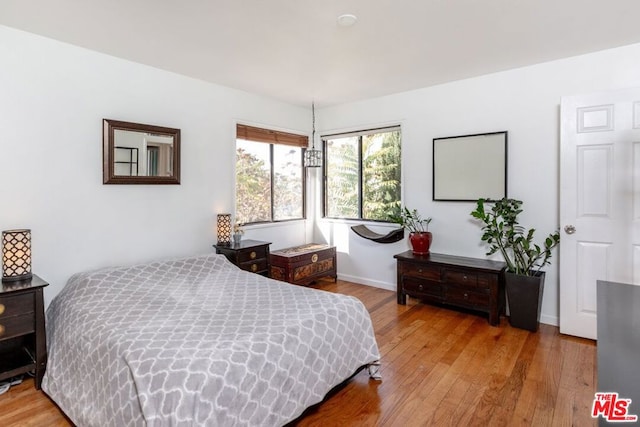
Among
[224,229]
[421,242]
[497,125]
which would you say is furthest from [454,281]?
[224,229]

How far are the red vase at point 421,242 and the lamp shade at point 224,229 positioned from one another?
2003 millimetres

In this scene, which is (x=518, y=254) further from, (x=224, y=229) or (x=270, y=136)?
(x=270, y=136)

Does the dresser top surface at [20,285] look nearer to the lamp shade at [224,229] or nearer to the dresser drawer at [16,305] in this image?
the dresser drawer at [16,305]

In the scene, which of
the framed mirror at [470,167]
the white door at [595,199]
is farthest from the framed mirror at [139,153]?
the white door at [595,199]

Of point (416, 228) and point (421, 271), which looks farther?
point (416, 228)

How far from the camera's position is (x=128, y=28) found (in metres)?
2.44

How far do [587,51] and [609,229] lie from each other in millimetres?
1489

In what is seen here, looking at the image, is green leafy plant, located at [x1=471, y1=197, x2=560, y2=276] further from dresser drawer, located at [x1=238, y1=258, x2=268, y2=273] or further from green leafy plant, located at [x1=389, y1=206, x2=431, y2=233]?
dresser drawer, located at [x1=238, y1=258, x2=268, y2=273]

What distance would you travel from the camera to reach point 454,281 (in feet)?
11.2

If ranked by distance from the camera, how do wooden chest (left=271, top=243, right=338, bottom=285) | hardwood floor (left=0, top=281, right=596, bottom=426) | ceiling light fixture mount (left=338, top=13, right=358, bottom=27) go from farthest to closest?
wooden chest (left=271, top=243, right=338, bottom=285), ceiling light fixture mount (left=338, top=13, right=358, bottom=27), hardwood floor (left=0, top=281, right=596, bottom=426)

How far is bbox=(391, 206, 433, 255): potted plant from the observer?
3799mm

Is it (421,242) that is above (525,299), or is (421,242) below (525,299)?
above

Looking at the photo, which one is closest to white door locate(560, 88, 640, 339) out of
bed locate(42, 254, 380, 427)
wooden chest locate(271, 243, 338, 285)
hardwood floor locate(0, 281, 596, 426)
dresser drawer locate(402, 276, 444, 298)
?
hardwood floor locate(0, 281, 596, 426)

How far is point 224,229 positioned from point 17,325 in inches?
72.0
